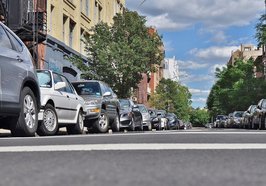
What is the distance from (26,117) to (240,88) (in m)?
52.2

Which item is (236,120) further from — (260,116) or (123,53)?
(123,53)

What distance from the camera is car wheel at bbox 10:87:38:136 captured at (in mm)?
9555

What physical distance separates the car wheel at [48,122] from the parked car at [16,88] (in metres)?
1.41

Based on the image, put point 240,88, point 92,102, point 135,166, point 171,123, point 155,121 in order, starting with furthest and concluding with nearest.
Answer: point 240,88
point 171,123
point 155,121
point 92,102
point 135,166

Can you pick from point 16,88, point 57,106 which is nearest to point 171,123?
point 57,106

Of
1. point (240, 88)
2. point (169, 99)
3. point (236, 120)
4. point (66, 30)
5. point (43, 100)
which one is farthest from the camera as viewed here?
point (169, 99)

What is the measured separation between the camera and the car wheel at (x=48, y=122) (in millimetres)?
11570

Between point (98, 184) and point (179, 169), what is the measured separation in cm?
96

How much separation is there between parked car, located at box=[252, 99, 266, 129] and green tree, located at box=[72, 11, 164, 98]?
270 inches

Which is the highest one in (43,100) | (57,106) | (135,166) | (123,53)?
(123,53)

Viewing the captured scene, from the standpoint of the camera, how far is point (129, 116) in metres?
20.2

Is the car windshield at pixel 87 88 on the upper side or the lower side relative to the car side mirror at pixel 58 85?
upper

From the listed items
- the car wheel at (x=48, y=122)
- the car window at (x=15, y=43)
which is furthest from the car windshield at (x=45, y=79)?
the car window at (x=15, y=43)

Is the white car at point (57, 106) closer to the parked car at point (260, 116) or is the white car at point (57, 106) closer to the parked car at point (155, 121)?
the parked car at point (260, 116)
